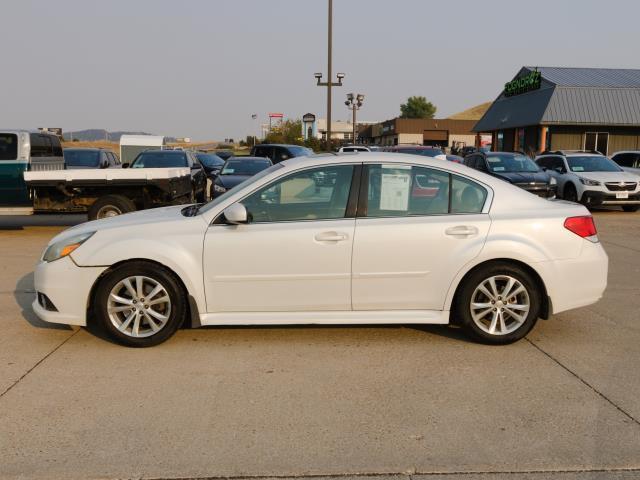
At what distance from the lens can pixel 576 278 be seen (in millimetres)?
5266

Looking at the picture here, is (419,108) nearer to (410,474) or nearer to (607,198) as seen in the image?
(607,198)

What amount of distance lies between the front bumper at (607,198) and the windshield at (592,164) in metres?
1.17

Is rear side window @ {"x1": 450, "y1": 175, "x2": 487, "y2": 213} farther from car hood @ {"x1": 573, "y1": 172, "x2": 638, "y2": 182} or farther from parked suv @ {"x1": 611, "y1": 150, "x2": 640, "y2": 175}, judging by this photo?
parked suv @ {"x1": 611, "y1": 150, "x2": 640, "y2": 175}

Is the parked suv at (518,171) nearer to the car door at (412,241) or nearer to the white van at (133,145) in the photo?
the car door at (412,241)

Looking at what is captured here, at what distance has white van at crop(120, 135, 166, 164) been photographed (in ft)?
83.7

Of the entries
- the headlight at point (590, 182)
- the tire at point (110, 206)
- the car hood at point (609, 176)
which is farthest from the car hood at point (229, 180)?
the car hood at point (609, 176)

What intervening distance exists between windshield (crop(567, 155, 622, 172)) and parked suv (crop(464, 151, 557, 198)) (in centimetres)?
84

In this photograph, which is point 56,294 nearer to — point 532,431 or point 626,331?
point 532,431

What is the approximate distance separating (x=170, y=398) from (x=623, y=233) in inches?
424

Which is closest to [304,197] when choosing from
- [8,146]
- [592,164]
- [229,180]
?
[8,146]

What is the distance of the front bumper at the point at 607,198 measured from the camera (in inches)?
623

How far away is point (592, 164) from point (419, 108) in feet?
422

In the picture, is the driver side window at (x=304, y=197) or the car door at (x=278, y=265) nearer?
the car door at (x=278, y=265)

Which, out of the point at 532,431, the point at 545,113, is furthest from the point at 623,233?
the point at 545,113
